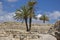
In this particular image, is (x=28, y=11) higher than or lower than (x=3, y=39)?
higher

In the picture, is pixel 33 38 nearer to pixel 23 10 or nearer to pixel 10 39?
pixel 10 39

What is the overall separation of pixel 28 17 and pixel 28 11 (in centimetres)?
125

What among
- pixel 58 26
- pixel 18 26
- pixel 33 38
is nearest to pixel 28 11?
pixel 18 26

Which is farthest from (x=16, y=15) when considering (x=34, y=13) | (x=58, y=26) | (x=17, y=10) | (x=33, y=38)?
(x=58, y=26)

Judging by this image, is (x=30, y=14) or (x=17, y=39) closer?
(x=17, y=39)

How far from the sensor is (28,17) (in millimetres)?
41281

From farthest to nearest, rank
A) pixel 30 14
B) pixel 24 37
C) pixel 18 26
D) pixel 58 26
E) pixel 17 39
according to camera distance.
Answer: pixel 18 26 < pixel 30 14 < pixel 24 37 < pixel 17 39 < pixel 58 26

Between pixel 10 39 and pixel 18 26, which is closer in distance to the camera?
pixel 10 39

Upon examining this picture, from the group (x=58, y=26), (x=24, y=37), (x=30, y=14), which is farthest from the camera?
(x=30, y=14)

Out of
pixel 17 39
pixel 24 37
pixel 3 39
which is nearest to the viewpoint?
pixel 3 39

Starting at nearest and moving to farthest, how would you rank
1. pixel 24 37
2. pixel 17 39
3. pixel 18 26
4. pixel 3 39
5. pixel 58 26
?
pixel 58 26 → pixel 3 39 → pixel 17 39 → pixel 24 37 → pixel 18 26

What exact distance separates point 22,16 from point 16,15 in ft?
5.03

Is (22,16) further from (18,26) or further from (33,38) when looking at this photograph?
(33,38)

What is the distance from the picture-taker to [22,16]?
4112cm
